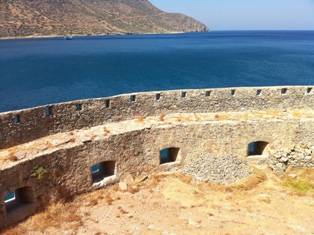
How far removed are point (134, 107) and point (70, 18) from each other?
122 metres

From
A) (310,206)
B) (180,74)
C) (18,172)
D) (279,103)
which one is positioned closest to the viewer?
(18,172)

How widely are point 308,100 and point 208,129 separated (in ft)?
21.6

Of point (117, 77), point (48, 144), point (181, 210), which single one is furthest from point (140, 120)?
point (117, 77)

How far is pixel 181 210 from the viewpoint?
483 inches

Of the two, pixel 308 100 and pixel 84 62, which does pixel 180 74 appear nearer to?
pixel 84 62

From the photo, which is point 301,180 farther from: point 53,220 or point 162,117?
point 53,220

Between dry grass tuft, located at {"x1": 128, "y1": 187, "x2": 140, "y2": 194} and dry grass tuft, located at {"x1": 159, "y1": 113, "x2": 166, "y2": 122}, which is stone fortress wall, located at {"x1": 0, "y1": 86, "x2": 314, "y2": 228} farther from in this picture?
dry grass tuft, located at {"x1": 128, "y1": 187, "x2": 140, "y2": 194}

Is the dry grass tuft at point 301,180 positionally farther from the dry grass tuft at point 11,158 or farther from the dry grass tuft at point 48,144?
the dry grass tuft at point 11,158

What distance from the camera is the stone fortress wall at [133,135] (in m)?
11.6

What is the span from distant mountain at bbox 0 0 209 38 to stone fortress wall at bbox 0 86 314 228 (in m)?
107

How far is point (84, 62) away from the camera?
2229 inches

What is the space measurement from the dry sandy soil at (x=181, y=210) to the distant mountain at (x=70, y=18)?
109m

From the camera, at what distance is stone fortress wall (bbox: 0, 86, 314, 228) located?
11.6 m

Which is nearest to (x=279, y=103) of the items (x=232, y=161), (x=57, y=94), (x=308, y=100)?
(x=308, y=100)
